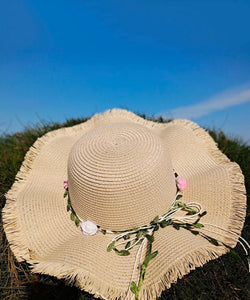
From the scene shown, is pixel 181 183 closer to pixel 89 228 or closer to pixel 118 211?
pixel 118 211

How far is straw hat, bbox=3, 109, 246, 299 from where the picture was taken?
1.48m

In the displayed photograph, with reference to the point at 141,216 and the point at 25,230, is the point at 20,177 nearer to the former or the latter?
the point at 25,230

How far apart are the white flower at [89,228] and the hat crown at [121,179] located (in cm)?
5

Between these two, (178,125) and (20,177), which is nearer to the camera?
(20,177)

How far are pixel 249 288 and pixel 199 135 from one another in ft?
4.46

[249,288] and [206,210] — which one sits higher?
[206,210]

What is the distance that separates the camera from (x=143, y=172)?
1.60m

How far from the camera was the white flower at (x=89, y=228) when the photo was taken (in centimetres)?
173

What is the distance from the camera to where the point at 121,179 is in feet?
5.19

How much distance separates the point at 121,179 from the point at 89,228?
18.8 inches

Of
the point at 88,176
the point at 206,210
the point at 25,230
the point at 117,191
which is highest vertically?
the point at 88,176

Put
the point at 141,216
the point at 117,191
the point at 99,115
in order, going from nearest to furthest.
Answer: the point at 117,191
the point at 141,216
the point at 99,115

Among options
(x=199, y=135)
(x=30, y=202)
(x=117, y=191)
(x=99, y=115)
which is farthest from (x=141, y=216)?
(x=99, y=115)

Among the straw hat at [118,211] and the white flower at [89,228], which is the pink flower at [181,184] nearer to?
the straw hat at [118,211]
